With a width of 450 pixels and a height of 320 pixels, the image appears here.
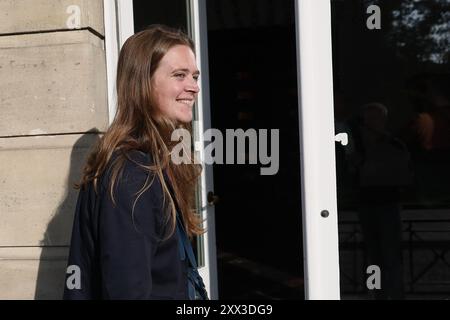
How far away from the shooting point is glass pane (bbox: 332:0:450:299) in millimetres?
3783

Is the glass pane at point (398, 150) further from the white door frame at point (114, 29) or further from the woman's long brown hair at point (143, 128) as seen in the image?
the woman's long brown hair at point (143, 128)

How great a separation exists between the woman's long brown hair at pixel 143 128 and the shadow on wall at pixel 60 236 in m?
1.35

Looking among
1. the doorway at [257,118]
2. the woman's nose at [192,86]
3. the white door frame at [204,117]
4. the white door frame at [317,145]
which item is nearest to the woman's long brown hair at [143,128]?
the woman's nose at [192,86]

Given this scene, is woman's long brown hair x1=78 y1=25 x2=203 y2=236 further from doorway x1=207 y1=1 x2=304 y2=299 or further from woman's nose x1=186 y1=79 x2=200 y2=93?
doorway x1=207 y1=1 x2=304 y2=299

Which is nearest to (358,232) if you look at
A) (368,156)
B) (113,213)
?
(368,156)

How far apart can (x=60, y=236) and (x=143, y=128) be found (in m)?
1.62

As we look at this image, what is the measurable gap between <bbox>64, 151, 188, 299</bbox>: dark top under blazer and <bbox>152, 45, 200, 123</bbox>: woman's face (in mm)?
263

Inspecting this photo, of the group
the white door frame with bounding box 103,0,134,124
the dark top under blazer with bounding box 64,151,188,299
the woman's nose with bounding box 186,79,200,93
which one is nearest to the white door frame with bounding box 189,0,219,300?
the white door frame with bounding box 103,0,134,124

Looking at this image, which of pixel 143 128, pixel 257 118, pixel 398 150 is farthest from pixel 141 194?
pixel 257 118

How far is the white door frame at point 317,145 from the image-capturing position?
3.22 metres

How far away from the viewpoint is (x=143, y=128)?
6.46ft
